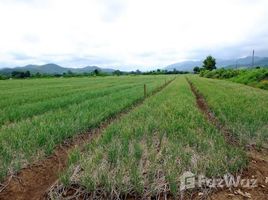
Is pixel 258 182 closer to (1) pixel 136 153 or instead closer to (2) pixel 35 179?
(1) pixel 136 153

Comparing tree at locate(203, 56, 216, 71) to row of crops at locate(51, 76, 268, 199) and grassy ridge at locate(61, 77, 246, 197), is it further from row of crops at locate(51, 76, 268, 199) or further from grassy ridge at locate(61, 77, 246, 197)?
grassy ridge at locate(61, 77, 246, 197)

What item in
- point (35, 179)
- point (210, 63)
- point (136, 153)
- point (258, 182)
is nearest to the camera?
point (258, 182)

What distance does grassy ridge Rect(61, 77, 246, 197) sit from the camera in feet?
12.3

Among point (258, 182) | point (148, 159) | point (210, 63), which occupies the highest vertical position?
point (148, 159)

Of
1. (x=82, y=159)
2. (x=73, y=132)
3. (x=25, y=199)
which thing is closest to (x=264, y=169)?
(x=82, y=159)

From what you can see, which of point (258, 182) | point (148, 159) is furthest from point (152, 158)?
point (258, 182)

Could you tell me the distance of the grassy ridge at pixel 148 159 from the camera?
3.74 metres

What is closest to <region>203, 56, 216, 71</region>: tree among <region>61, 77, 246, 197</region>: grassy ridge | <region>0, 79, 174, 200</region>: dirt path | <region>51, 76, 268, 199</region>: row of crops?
<region>51, 76, 268, 199</region>: row of crops

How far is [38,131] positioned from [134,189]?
3.62 meters

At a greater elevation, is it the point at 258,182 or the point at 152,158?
the point at 152,158

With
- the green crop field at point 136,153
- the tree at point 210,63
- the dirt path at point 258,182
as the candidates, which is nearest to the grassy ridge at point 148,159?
the green crop field at point 136,153

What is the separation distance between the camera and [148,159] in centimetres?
465

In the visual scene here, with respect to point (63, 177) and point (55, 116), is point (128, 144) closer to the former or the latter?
point (63, 177)

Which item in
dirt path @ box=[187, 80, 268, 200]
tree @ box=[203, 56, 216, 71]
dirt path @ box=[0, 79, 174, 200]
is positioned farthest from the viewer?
tree @ box=[203, 56, 216, 71]
